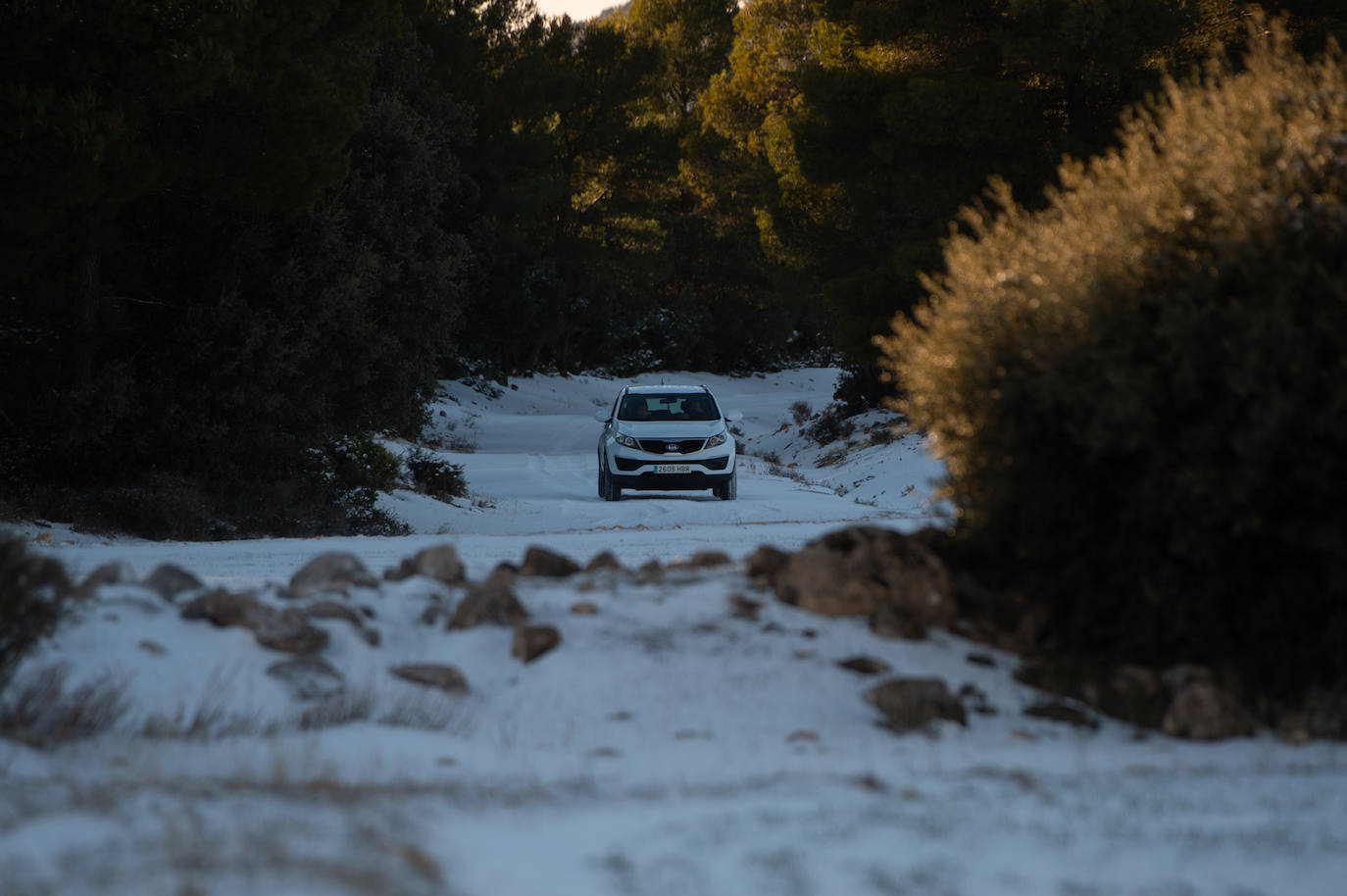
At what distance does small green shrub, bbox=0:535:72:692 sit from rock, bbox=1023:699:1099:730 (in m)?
4.49

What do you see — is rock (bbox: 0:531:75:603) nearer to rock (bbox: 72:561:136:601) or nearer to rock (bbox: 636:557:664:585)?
rock (bbox: 72:561:136:601)

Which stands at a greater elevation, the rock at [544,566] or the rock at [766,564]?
the rock at [766,564]

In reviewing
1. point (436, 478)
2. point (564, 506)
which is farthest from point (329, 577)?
point (436, 478)

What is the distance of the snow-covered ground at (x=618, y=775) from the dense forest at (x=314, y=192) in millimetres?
7229

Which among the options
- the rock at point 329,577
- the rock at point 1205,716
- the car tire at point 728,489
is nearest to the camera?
the rock at point 1205,716

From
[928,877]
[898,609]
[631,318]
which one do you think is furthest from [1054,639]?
[631,318]

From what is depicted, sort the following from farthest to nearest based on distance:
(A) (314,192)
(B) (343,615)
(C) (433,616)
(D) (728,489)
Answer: (D) (728,489) → (A) (314,192) → (C) (433,616) → (B) (343,615)

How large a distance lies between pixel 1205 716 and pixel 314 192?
40.7 ft

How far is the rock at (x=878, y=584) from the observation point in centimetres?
637

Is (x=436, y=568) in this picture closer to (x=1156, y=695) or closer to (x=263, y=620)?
(x=263, y=620)

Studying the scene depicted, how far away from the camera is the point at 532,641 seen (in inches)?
239

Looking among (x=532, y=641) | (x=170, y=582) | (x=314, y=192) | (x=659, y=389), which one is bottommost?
(x=532, y=641)

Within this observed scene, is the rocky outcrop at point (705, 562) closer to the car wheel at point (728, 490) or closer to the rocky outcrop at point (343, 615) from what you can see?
the rocky outcrop at point (343, 615)

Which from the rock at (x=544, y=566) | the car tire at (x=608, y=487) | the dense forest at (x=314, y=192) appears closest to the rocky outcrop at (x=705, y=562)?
the rock at (x=544, y=566)
